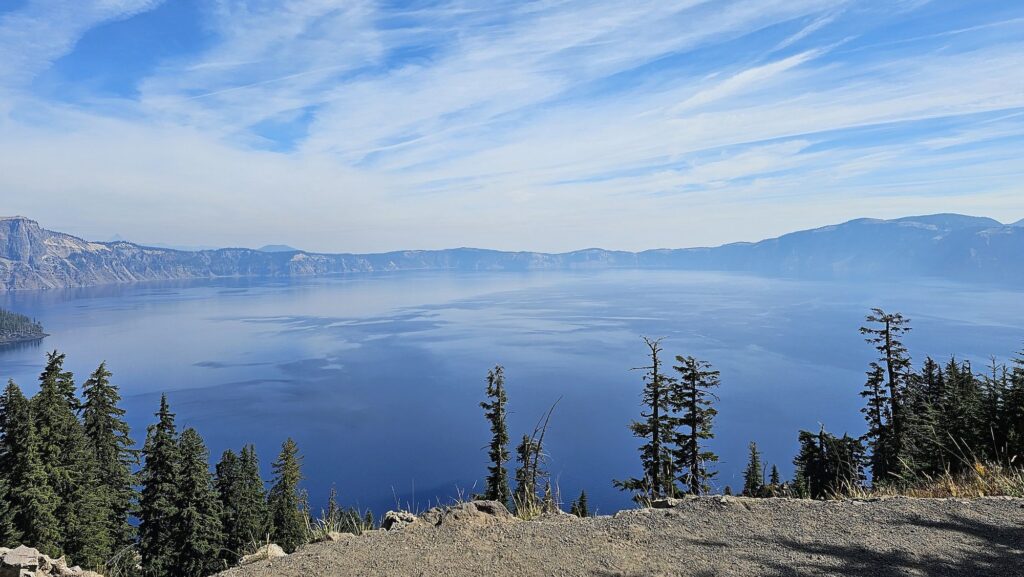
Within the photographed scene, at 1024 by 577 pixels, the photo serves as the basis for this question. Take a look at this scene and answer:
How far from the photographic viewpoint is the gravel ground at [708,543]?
4.75m

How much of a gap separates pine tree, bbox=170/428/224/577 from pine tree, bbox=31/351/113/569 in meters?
2.52

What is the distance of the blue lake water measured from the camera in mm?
66250

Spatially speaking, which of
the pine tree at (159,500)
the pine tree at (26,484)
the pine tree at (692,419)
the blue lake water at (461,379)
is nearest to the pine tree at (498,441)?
the blue lake water at (461,379)

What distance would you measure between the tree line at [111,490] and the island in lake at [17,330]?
196m

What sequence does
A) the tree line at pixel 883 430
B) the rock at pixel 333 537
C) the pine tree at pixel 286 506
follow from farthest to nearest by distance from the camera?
1. the pine tree at pixel 286 506
2. the tree line at pixel 883 430
3. the rock at pixel 333 537

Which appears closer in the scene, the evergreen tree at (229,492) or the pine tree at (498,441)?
the pine tree at (498,441)

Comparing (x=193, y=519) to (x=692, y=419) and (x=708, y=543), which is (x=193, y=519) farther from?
(x=708, y=543)

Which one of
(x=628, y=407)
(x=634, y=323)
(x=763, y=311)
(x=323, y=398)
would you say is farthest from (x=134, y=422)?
(x=763, y=311)

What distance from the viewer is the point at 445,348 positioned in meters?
132

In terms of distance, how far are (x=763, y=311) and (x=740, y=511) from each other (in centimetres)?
20245

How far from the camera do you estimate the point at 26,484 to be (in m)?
17.2

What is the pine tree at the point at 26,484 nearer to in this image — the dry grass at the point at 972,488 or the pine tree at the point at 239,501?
the pine tree at the point at 239,501

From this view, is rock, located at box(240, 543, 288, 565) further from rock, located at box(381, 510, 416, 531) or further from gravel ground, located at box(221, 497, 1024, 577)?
rock, located at box(381, 510, 416, 531)

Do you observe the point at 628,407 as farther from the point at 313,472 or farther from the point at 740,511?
the point at 740,511
